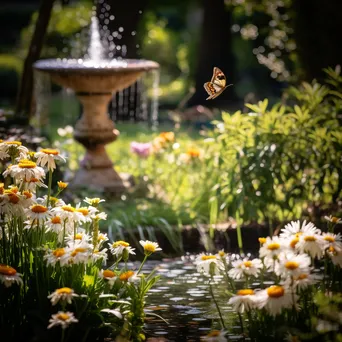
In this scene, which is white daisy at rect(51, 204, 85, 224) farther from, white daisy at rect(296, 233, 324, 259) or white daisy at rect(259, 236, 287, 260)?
white daisy at rect(296, 233, 324, 259)

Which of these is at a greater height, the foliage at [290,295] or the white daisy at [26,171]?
the white daisy at [26,171]

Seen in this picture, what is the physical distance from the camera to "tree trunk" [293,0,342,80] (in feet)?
33.7

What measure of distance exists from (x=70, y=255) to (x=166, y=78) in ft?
60.9

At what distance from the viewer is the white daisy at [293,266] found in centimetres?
394

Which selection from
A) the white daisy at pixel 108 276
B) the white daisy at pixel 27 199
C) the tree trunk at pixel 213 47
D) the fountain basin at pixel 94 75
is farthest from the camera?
the tree trunk at pixel 213 47

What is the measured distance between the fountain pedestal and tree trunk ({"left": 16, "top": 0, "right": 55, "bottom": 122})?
1.44 ft

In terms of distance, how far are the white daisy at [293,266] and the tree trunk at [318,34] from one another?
253 inches

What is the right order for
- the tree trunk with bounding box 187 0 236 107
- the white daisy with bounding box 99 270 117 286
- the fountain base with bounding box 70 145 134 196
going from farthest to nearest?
1. the tree trunk with bounding box 187 0 236 107
2. the fountain base with bounding box 70 145 134 196
3. the white daisy with bounding box 99 270 117 286

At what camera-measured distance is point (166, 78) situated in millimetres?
22531

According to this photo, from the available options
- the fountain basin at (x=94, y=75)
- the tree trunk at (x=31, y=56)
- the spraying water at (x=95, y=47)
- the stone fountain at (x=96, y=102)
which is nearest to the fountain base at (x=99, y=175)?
the stone fountain at (x=96, y=102)

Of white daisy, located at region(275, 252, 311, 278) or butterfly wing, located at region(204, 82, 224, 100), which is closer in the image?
white daisy, located at region(275, 252, 311, 278)

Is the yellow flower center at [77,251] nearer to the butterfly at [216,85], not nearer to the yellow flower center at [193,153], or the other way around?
the butterfly at [216,85]

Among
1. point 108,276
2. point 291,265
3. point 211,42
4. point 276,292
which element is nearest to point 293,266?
point 291,265

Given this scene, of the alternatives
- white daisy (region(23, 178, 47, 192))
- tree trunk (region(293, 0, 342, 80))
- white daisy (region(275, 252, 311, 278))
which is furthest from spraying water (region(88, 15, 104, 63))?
white daisy (region(275, 252, 311, 278))
